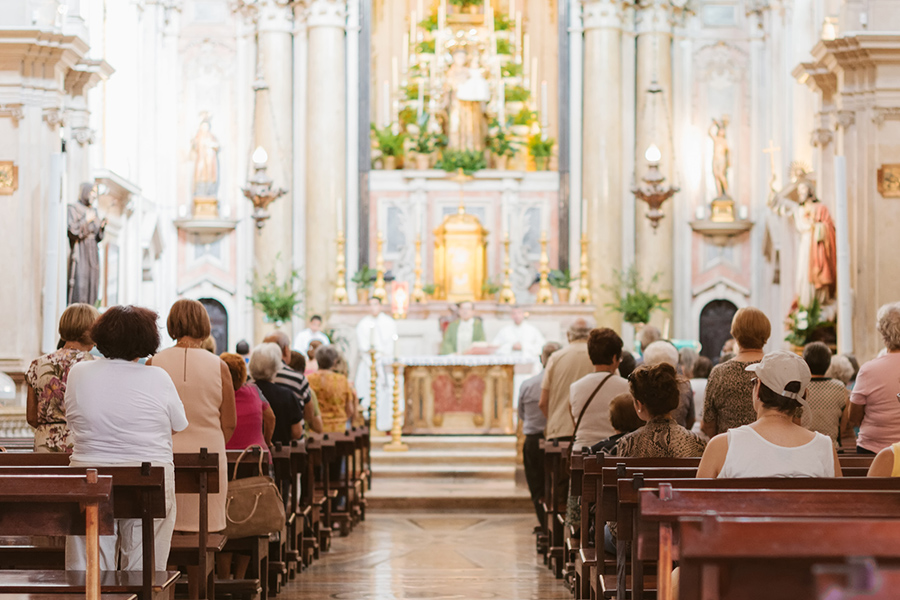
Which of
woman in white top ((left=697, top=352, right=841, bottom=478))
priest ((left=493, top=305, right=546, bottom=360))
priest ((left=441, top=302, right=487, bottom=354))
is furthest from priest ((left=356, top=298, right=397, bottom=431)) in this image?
woman in white top ((left=697, top=352, right=841, bottom=478))

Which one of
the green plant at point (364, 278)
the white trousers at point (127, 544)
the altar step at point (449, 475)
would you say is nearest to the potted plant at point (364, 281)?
the green plant at point (364, 278)

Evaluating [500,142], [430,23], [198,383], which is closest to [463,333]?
[500,142]

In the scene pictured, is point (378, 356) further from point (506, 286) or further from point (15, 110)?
point (15, 110)

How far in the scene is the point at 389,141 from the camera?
17156 mm

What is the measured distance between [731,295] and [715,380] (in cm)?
1235

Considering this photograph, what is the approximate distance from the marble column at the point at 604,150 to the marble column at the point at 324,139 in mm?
3414

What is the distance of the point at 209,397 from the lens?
5082 millimetres

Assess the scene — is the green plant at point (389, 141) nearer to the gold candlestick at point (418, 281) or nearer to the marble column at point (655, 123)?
the gold candlestick at point (418, 281)

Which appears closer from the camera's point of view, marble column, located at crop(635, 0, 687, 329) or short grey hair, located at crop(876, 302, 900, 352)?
short grey hair, located at crop(876, 302, 900, 352)

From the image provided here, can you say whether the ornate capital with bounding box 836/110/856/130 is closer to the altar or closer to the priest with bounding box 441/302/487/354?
the altar

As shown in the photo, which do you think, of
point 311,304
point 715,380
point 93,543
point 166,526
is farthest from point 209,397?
point 311,304

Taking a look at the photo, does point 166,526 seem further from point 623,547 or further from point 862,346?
point 862,346

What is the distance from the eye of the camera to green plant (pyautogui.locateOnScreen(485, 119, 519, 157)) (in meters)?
17.0

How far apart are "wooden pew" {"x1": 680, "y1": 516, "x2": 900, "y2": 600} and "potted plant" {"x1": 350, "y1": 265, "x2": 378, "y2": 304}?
525 inches
